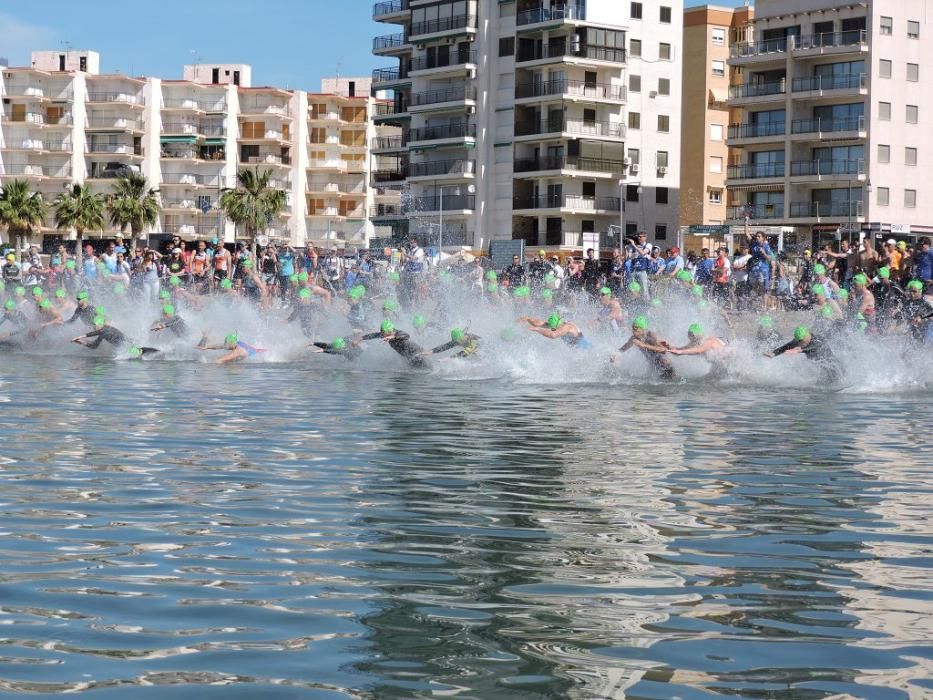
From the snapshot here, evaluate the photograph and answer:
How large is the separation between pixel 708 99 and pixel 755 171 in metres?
12.8

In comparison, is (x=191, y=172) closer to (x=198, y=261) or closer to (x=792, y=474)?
(x=198, y=261)

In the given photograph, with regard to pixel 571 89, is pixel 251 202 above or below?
below

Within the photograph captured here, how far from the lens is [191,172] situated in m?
111

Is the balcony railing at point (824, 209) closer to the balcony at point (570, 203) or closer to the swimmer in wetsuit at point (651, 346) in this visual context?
the balcony at point (570, 203)

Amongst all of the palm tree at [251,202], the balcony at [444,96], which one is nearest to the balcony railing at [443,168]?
the balcony at [444,96]

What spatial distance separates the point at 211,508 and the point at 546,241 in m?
67.1

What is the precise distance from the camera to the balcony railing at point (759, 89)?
7138 centimetres

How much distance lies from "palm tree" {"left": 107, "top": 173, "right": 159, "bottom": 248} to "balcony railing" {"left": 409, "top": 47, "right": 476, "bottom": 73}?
2716cm

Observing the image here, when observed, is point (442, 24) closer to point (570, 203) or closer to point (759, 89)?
point (570, 203)

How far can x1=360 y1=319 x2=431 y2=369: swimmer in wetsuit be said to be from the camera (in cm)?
2530

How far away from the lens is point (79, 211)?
98.8 meters

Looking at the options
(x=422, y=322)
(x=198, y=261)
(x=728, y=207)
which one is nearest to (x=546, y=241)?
(x=728, y=207)

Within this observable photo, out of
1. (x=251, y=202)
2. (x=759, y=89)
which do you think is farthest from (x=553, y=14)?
(x=251, y=202)

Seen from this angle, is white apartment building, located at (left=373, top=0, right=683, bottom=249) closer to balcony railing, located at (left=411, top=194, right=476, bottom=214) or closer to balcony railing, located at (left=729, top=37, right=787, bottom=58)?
balcony railing, located at (left=411, top=194, right=476, bottom=214)
